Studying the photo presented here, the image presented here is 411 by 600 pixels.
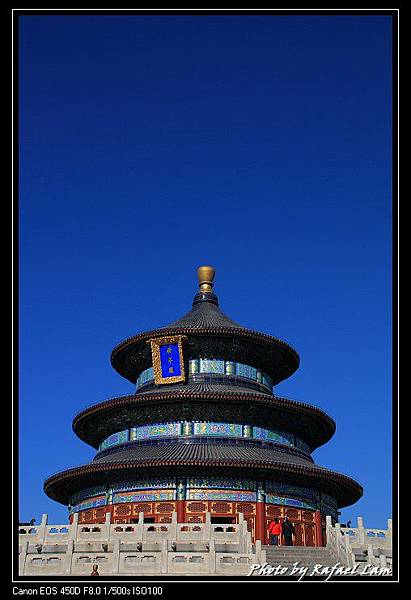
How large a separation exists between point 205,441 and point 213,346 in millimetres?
5912

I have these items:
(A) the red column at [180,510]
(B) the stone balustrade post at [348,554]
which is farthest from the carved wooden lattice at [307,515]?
(B) the stone balustrade post at [348,554]

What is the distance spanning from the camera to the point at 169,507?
29531mm

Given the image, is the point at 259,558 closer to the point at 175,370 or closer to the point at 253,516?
the point at 253,516

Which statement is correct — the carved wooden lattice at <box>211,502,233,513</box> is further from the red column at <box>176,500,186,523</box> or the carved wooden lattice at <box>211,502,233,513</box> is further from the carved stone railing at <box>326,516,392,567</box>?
the carved stone railing at <box>326,516,392,567</box>

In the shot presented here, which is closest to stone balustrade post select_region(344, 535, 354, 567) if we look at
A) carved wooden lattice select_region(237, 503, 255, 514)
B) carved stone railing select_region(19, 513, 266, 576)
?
carved stone railing select_region(19, 513, 266, 576)

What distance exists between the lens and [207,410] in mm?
32562

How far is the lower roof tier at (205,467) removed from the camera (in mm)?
28828

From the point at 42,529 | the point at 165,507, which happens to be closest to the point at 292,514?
the point at 165,507

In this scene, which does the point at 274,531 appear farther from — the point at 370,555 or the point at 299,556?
the point at 370,555

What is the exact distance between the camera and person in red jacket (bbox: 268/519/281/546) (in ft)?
87.0

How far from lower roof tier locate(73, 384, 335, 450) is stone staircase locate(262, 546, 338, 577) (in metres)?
9.51

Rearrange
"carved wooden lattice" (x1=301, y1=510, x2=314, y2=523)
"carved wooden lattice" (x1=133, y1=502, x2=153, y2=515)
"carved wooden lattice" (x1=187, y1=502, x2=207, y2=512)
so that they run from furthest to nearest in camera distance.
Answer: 1. "carved wooden lattice" (x1=301, y1=510, x2=314, y2=523)
2. "carved wooden lattice" (x1=133, y1=502, x2=153, y2=515)
3. "carved wooden lattice" (x1=187, y1=502, x2=207, y2=512)
